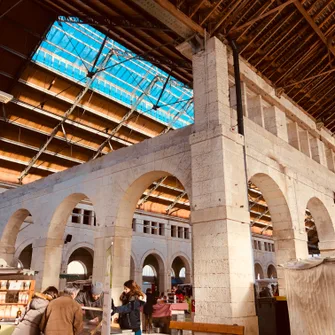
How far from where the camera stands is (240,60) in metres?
11.5

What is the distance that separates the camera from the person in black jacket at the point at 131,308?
19.4ft

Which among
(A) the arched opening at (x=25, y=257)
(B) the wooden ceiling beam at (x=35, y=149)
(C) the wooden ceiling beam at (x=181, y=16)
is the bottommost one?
(A) the arched opening at (x=25, y=257)

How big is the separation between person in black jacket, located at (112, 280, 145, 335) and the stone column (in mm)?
2533

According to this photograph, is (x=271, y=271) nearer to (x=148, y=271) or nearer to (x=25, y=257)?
(x=148, y=271)

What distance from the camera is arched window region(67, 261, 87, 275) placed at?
24.4 m

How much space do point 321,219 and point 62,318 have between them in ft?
38.0

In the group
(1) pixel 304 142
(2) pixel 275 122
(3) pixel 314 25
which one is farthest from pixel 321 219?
(3) pixel 314 25

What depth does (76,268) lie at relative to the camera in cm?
2475

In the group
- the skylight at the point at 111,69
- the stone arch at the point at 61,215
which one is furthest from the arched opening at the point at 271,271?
the stone arch at the point at 61,215

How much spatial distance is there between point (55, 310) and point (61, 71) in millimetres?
13165

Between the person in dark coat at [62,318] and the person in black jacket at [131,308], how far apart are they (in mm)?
1147

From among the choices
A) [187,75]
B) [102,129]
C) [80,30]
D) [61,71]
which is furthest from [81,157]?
[187,75]

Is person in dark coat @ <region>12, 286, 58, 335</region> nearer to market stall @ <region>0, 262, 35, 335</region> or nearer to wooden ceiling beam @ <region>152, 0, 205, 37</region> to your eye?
market stall @ <region>0, 262, 35, 335</region>

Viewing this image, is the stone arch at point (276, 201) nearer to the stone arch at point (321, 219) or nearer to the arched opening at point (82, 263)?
the stone arch at point (321, 219)
